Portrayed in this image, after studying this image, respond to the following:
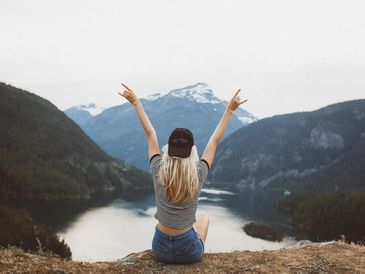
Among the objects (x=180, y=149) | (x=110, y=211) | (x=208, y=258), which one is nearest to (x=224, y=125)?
(x=180, y=149)

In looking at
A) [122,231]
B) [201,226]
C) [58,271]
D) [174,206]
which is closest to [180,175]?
[174,206]

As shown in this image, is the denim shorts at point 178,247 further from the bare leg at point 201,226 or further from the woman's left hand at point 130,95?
the woman's left hand at point 130,95

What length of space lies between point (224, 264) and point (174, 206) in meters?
3.16

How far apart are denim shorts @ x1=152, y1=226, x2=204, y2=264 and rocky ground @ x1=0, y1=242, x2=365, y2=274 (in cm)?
20

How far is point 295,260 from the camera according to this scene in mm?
11086

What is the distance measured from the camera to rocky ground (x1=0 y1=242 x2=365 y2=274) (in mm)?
9273

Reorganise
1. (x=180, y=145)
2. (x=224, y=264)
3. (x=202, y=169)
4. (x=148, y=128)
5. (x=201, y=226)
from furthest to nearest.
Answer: (x=224, y=264) → (x=201, y=226) → (x=148, y=128) → (x=202, y=169) → (x=180, y=145)

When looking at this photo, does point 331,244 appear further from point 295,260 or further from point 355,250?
point 295,260

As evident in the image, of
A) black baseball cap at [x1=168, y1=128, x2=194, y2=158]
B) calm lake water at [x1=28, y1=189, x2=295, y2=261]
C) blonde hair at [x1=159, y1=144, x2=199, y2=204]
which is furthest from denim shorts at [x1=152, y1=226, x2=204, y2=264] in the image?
calm lake water at [x1=28, y1=189, x2=295, y2=261]

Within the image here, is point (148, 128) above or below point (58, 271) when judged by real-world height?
above

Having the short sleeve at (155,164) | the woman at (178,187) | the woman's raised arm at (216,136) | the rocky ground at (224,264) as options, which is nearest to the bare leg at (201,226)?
the woman at (178,187)

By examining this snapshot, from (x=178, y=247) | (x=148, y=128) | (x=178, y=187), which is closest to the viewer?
(x=178, y=187)

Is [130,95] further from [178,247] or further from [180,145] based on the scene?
[178,247]

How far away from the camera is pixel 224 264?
1051 centimetres
